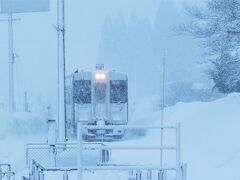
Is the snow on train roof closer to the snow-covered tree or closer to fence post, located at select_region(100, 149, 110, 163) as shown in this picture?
the snow-covered tree

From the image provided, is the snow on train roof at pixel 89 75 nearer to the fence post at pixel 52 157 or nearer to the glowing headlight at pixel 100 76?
the glowing headlight at pixel 100 76

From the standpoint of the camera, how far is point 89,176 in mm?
14453

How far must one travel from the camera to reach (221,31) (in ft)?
80.4

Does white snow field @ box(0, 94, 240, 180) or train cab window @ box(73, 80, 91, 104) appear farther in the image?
train cab window @ box(73, 80, 91, 104)

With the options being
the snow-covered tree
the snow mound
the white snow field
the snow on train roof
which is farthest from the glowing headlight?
the snow mound

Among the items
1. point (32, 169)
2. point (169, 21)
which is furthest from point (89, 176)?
point (169, 21)

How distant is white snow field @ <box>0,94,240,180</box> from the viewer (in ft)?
55.9

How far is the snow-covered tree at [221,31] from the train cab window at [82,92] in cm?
501

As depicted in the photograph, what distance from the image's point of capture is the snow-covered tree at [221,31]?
24.1 m

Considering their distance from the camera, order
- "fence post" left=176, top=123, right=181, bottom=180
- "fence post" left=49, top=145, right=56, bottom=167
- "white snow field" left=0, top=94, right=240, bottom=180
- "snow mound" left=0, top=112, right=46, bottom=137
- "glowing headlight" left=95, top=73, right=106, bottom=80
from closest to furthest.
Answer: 1. "fence post" left=176, top=123, right=181, bottom=180
2. "fence post" left=49, top=145, right=56, bottom=167
3. "white snow field" left=0, top=94, right=240, bottom=180
4. "glowing headlight" left=95, top=73, right=106, bottom=80
5. "snow mound" left=0, top=112, right=46, bottom=137

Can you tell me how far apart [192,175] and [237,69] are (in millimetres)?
9286

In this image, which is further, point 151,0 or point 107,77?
point 151,0

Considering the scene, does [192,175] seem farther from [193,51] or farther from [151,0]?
[151,0]

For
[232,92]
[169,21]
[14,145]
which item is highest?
[169,21]
